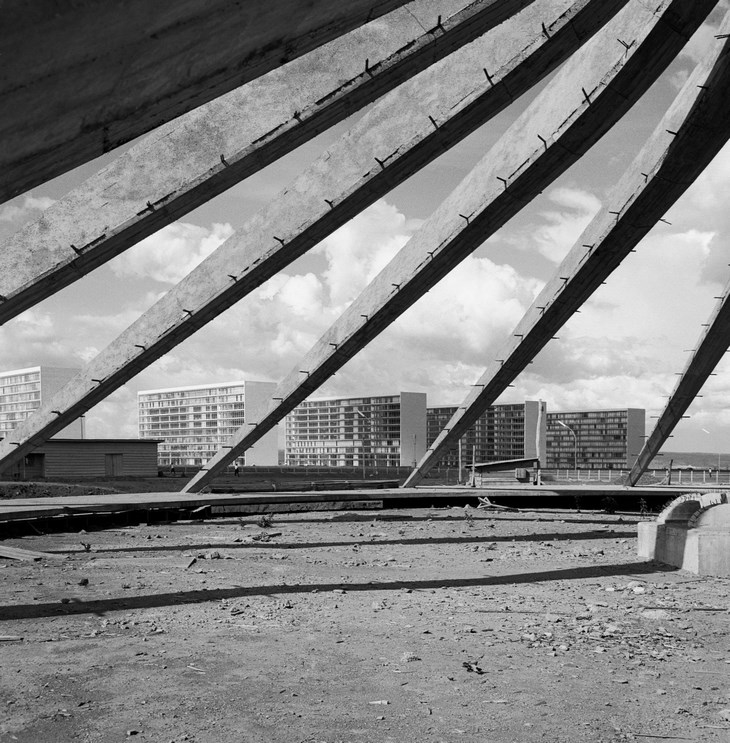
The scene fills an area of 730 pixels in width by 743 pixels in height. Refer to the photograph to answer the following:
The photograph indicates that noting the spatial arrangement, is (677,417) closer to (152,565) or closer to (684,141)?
(684,141)

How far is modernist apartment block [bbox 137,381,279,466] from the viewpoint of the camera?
118 metres

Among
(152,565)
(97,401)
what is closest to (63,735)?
(152,565)

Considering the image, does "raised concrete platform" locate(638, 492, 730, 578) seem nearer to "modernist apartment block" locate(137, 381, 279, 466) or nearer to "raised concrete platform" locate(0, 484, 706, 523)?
"raised concrete platform" locate(0, 484, 706, 523)

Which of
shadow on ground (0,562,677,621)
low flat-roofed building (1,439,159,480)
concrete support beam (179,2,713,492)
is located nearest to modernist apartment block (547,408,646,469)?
low flat-roofed building (1,439,159,480)

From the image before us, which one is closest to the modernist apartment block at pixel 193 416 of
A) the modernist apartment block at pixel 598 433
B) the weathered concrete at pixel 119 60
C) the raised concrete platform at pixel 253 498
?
the modernist apartment block at pixel 598 433

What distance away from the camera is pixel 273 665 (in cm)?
618

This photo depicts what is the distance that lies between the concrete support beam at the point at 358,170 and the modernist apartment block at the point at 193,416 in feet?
325

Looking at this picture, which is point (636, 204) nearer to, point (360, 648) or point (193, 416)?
point (360, 648)

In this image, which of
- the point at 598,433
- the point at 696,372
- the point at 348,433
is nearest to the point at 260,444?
the point at 348,433

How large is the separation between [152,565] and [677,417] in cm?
1162

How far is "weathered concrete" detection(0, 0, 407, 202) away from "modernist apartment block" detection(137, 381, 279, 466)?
10751 centimetres

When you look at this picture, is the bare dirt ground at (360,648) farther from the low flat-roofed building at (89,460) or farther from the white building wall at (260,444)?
the white building wall at (260,444)

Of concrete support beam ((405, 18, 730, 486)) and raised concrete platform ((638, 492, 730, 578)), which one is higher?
concrete support beam ((405, 18, 730, 486))

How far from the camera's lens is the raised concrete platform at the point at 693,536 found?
10.6 meters
